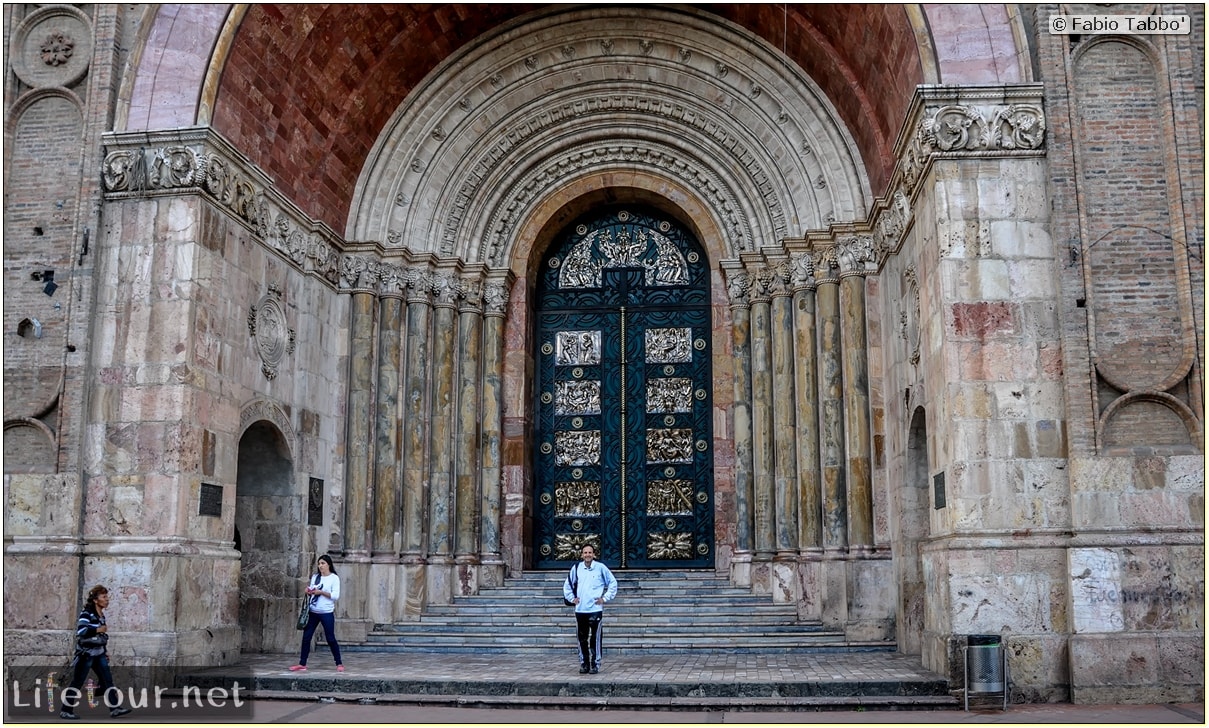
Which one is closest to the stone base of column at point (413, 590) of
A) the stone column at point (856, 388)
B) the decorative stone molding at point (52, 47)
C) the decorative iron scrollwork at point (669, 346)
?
the decorative iron scrollwork at point (669, 346)

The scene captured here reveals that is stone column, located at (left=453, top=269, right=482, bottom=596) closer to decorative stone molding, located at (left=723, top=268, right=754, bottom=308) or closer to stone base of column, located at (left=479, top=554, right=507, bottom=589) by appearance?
stone base of column, located at (left=479, top=554, right=507, bottom=589)

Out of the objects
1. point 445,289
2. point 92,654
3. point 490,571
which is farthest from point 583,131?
point 92,654

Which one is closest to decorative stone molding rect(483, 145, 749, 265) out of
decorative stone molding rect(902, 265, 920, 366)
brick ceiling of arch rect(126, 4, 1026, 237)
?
brick ceiling of arch rect(126, 4, 1026, 237)

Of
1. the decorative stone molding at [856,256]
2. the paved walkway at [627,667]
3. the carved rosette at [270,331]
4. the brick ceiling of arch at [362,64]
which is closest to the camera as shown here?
the paved walkway at [627,667]

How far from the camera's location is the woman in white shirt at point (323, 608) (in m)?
11.5

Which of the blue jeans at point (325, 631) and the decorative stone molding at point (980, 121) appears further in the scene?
the blue jeans at point (325, 631)

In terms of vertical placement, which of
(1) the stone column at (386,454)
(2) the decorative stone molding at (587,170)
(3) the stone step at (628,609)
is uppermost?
(2) the decorative stone molding at (587,170)

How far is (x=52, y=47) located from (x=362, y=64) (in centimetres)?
374

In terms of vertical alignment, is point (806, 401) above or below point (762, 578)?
above

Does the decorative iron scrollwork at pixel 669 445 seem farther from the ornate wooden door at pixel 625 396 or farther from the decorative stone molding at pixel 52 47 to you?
the decorative stone molding at pixel 52 47

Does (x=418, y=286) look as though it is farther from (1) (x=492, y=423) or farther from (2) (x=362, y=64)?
(2) (x=362, y=64)

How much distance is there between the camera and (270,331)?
13625 millimetres

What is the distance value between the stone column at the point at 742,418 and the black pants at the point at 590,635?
13.9ft

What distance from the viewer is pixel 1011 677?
10047 millimetres
